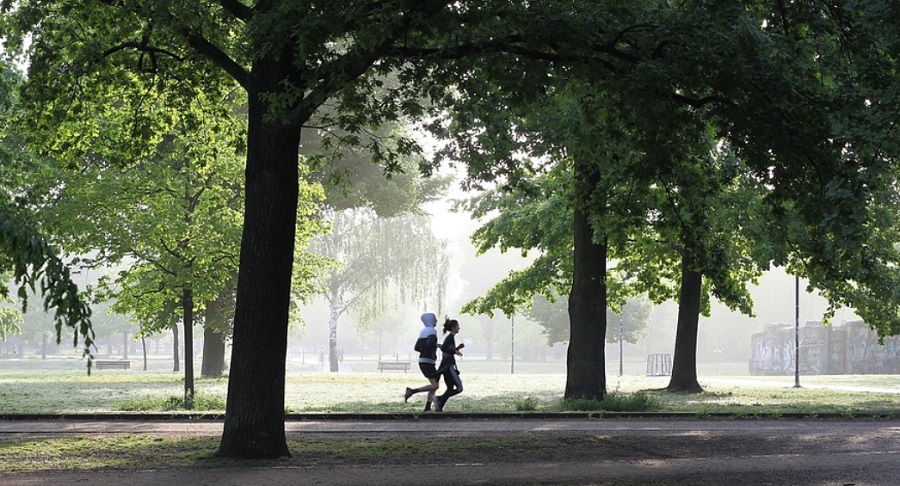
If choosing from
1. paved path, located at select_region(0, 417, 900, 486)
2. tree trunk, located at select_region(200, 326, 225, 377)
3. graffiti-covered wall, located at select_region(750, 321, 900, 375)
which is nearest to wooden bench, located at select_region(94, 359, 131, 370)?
tree trunk, located at select_region(200, 326, 225, 377)

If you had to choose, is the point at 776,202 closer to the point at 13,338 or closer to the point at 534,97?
the point at 534,97

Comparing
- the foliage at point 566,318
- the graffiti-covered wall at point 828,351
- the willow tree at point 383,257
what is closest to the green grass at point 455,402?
the willow tree at point 383,257

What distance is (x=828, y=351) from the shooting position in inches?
3059

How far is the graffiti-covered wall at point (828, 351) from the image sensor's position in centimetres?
7194

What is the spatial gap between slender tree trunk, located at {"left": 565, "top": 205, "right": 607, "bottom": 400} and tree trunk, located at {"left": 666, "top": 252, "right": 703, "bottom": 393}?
25.0ft

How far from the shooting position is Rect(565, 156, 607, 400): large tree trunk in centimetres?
2134

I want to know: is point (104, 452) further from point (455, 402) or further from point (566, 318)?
point (566, 318)

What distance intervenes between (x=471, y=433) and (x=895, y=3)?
23.9 ft

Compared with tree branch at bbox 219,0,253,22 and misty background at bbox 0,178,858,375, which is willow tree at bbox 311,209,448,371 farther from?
tree branch at bbox 219,0,253,22

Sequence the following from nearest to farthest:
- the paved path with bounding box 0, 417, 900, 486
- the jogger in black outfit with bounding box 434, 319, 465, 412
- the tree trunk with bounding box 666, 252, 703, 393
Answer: the paved path with bounding box 0, 417, 900, 486 → the jogger in black outfit with bounding box 434, 319, 465, 412 → the tree trunk with bounding box 666, 252, 703, 393

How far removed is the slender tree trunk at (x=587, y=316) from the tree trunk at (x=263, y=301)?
1076 cm

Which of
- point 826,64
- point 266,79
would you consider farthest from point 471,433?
point 826,64

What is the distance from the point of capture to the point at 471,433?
556 inches

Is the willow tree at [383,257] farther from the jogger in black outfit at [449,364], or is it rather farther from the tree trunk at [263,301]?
the tree trunk at [263,301]
